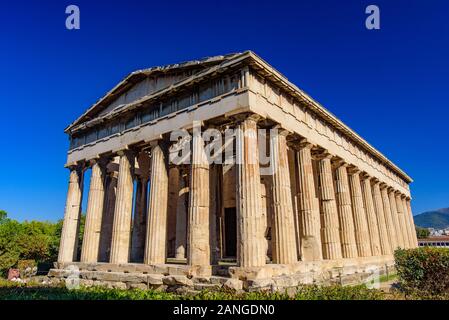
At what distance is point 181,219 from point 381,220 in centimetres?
1548

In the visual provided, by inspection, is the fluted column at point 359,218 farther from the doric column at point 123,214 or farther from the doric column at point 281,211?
the doric column at point 123,214

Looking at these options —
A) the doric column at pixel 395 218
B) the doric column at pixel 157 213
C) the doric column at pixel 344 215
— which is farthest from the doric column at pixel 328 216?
Result: the doric column at pixel 395 218

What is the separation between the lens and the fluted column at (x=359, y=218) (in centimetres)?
2139

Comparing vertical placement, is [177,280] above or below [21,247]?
below

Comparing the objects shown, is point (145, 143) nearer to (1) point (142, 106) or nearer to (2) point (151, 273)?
(1) point (142, 106)

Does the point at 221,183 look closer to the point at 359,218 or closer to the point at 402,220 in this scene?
the point at 359,218

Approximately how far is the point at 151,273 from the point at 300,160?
928 cm

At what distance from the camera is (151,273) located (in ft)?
49.0

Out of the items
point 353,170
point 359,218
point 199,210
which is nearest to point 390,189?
point 353,170

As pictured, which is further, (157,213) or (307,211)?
(307,211)

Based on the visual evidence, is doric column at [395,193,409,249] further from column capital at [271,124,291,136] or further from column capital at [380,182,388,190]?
column capital at [271,124,291,136]

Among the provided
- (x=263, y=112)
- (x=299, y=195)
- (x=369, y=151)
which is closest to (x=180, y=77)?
(x=263, y=112)

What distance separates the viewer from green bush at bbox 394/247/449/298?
11.4 metres

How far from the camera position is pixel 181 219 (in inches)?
914
